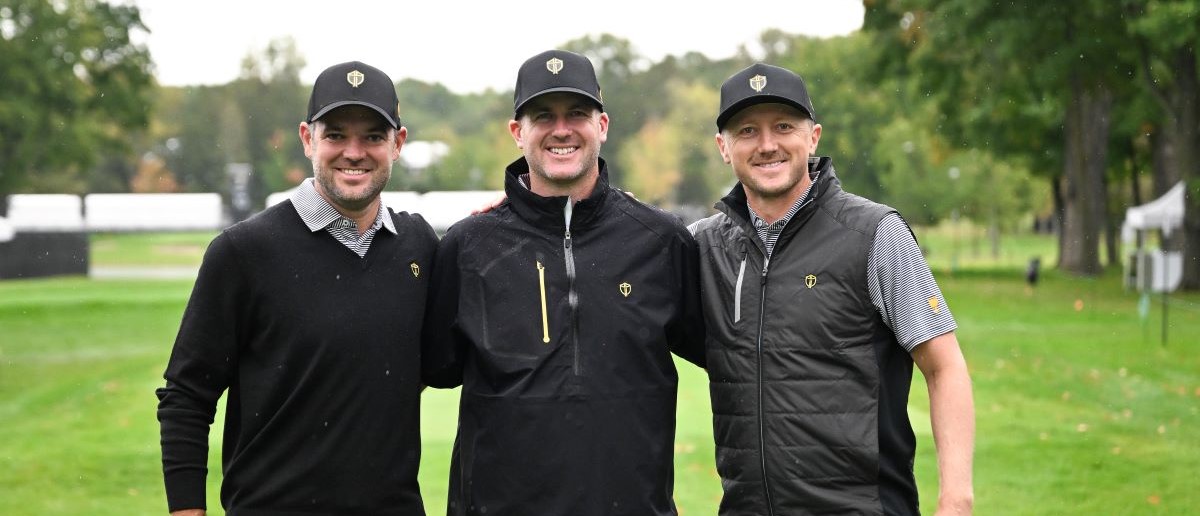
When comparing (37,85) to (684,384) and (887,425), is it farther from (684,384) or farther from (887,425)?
(887,425)

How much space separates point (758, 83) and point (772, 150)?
0.23 meters

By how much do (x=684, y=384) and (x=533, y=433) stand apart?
464 inches

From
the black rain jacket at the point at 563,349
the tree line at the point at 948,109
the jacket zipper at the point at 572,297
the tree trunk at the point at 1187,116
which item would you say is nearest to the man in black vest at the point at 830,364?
the black rain jacket at the point at 563,349

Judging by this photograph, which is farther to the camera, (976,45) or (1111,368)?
(976,45)

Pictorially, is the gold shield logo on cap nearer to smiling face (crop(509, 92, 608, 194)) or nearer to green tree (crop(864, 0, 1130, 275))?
smiling face (crop(509, 92, 608, 194))

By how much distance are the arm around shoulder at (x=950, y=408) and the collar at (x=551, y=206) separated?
46.2 inches

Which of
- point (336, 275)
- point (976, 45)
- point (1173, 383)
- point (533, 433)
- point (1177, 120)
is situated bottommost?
point (1173, 383)

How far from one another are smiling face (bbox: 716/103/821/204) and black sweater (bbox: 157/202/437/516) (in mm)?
1271

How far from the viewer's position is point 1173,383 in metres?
16.2

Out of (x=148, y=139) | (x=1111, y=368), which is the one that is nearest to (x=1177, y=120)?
(x=1111, y=368)

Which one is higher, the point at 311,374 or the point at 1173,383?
the point at 311,374

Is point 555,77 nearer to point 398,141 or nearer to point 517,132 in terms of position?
point 517,132

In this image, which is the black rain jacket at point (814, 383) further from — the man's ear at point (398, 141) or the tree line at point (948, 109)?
the tree line at point (948, 109)

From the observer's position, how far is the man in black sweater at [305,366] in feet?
13.9
